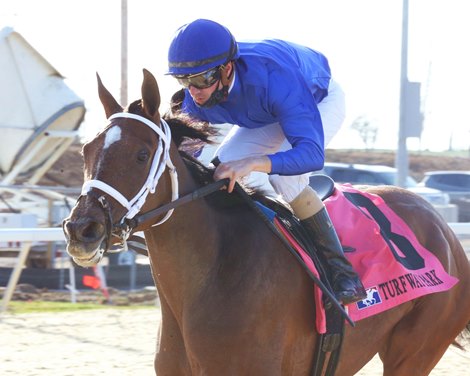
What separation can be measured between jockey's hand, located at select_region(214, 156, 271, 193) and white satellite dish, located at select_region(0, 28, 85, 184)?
14.3m

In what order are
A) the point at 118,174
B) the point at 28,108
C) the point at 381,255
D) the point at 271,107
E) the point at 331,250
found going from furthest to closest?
the point at 28,108 → the point at 381,255 → the point at 331,250 → the point at 271,107 → the point at 118,174

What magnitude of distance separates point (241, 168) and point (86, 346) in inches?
160

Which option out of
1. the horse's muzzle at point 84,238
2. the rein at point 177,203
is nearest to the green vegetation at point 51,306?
the rein at point 177,203

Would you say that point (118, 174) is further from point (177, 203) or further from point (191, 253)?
point (191, 253)

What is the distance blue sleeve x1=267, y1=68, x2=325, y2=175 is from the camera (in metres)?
3.76

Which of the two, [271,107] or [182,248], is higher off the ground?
[271,107]

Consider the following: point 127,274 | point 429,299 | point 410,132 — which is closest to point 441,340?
point 429,299

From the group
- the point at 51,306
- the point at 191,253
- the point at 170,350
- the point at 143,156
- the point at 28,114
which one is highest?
the point at 143,156

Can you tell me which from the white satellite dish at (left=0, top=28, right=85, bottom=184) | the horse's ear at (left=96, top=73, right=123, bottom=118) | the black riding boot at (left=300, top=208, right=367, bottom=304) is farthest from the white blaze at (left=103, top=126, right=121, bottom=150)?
the white satellite dish at (left=0, top=28, right=85, bottom=184)

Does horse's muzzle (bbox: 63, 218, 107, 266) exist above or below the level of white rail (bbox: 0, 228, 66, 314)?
above

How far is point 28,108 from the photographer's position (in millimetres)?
17797

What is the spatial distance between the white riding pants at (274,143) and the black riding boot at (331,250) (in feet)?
0.57

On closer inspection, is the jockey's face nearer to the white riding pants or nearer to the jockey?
the jockey

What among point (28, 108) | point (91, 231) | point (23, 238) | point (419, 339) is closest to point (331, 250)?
point (419, 339)
